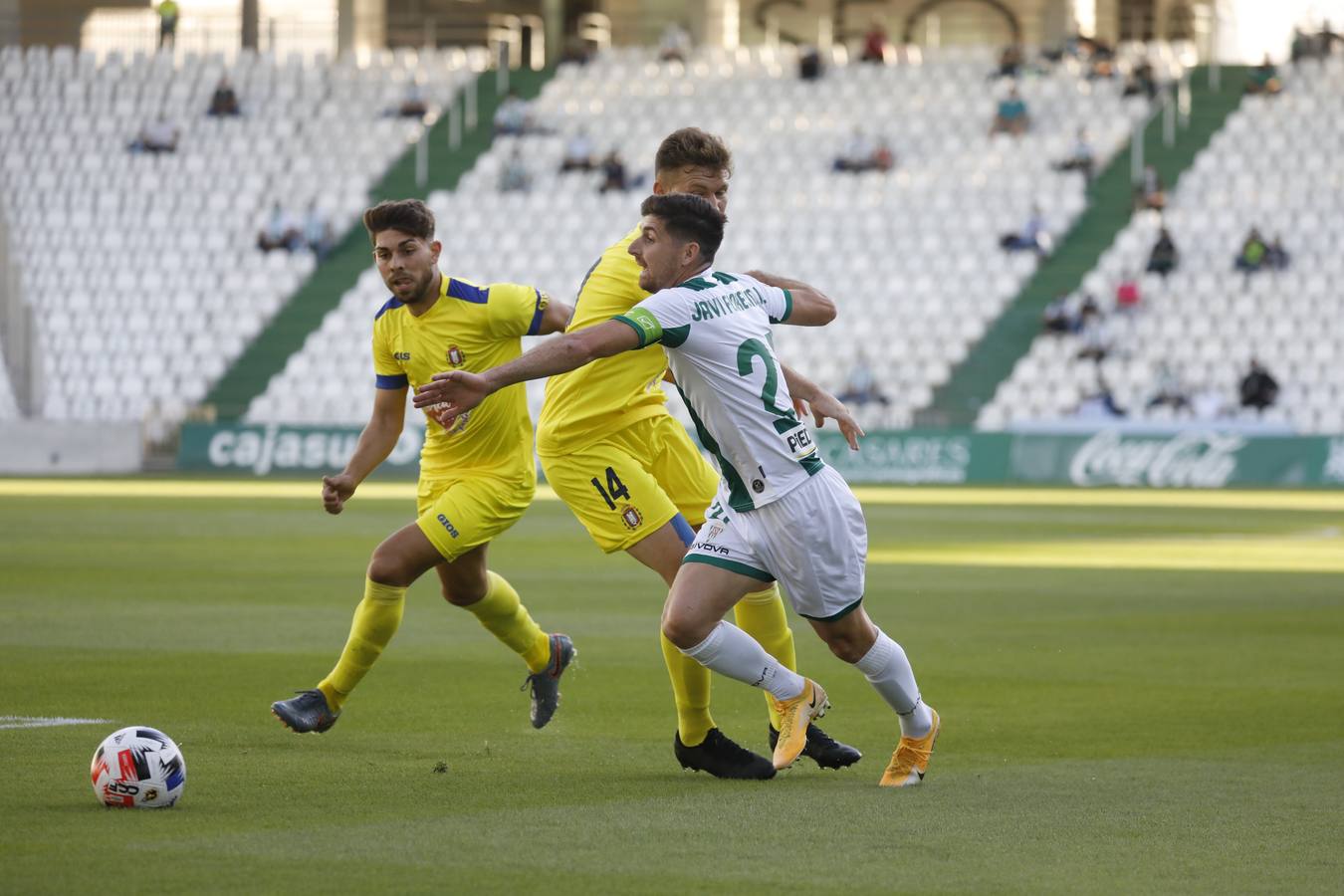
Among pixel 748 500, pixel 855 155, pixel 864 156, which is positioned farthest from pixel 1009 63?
pixel 748 500

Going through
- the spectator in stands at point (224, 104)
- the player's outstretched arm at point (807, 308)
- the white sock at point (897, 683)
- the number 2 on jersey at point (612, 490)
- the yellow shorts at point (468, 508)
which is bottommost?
the white sock at point (897, 683)

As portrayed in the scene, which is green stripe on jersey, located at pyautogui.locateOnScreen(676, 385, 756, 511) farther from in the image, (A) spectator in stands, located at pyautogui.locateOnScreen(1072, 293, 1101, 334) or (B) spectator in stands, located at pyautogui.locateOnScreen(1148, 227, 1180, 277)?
(B) spectator in stands, located at pyautogui.locateOnScreen(1148, 227, 1180, 277)

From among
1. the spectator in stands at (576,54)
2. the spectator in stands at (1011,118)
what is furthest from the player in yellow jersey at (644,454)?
the spectator in stands at (576,54)

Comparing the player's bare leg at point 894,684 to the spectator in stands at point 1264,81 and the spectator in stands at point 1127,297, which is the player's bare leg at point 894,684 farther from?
the spectator in stands at point 1264,81

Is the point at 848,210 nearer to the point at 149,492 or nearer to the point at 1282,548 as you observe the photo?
the point at 149,492

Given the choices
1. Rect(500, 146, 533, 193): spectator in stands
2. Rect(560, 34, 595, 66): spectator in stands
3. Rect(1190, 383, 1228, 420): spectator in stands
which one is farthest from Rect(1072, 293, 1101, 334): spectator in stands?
Rect(560, 34, 595, 66): spectator in stands

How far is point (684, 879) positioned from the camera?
569cm

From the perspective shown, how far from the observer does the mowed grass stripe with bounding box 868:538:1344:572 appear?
18250 mm

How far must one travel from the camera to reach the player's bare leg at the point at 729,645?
7.27m

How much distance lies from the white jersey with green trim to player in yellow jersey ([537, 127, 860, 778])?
53 centimetres

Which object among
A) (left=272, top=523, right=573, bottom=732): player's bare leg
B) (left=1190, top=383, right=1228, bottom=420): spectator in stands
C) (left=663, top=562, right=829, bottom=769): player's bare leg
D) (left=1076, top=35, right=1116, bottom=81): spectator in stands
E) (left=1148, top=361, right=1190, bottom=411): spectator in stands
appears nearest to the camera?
(left=663, top=562, right=829, bottom=769): player's bare leg

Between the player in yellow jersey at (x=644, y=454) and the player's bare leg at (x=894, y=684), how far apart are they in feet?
1.24

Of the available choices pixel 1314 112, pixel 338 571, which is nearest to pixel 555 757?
pixel 338 571

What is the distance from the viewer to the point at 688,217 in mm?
7273
